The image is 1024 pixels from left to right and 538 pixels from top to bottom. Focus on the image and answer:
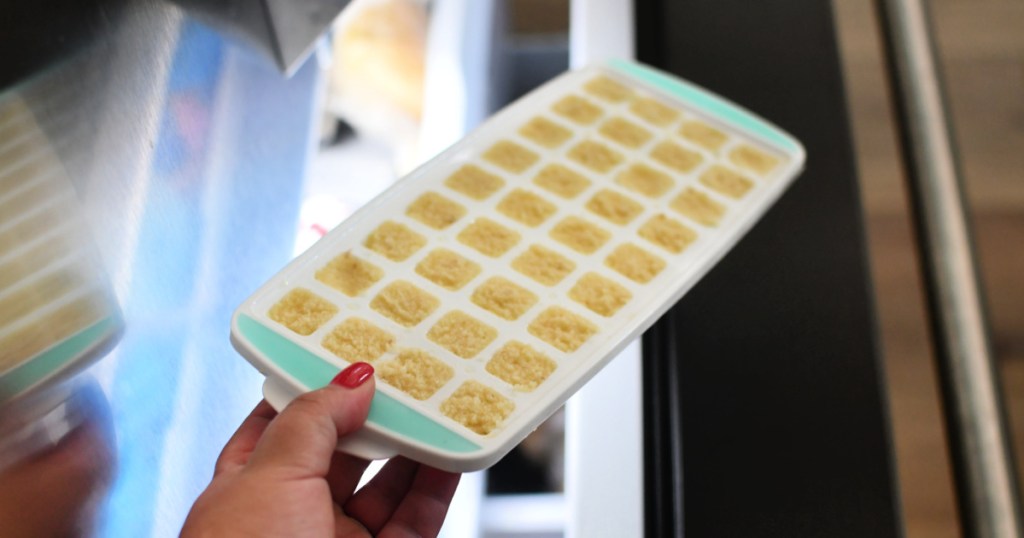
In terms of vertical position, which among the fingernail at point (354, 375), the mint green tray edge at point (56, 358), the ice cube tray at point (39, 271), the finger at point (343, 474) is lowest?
the finger at point (343, 474)

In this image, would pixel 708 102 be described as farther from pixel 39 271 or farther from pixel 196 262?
pixel 39 271

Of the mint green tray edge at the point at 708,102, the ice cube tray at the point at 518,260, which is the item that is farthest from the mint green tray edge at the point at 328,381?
the mint green tray edge at the point at 708,102

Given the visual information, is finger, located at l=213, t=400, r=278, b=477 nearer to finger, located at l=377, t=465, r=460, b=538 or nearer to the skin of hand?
the skin of hand

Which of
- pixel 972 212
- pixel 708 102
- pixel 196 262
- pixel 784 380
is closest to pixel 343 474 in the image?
pixel 196 262

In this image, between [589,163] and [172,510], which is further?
[589,163]

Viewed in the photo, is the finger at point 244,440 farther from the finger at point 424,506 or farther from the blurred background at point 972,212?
the blurred background at point 972,212

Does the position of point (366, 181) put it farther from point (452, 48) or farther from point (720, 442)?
point (720, 442)

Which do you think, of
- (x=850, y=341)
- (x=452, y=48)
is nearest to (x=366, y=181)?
(x=452, y=48)
